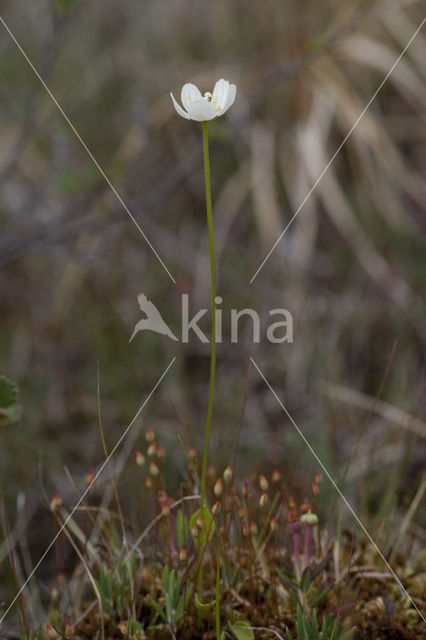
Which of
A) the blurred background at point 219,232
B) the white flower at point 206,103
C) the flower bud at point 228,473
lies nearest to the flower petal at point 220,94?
the white flower at point 206,103

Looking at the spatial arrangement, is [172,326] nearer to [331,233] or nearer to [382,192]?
[331,233]

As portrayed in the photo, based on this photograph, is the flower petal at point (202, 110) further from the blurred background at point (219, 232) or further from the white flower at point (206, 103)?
the blurred background at point (219, 232)

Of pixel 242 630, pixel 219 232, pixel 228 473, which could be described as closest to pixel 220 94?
pixel 228 473

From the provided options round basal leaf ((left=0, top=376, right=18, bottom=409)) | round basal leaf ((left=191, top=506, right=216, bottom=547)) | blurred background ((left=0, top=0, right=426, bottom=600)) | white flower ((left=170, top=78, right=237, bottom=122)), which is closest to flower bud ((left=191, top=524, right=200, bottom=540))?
round basal leaf ((left=191, top=506, right=216, bottom=547))

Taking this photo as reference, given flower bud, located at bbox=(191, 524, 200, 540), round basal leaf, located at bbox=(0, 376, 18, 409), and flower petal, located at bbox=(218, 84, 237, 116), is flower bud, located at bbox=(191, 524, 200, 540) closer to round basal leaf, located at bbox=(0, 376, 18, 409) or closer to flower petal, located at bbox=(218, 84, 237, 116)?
round basal leaf, located at bbox=(0, 376, 18, 409)

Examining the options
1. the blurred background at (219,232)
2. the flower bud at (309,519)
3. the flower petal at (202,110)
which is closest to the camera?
the flower petal at (202,110)

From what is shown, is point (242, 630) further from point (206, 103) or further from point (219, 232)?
point (219, 232)
